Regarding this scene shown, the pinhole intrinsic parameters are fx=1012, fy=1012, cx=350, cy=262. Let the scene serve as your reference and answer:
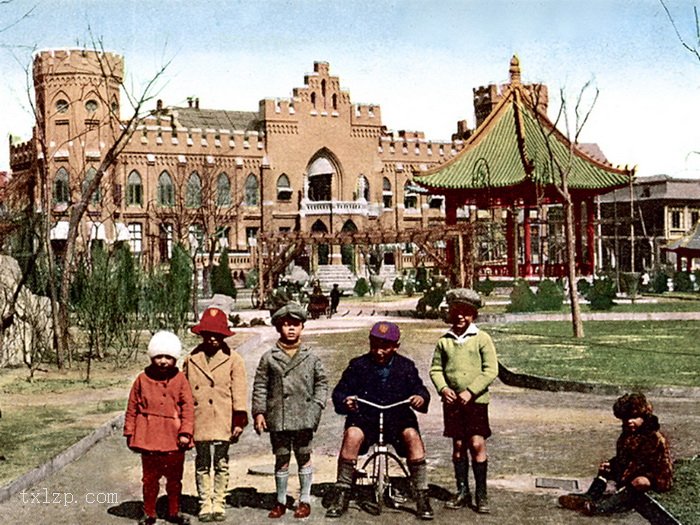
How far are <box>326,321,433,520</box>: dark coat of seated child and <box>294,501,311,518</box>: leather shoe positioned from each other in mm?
136

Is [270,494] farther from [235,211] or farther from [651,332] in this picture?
[235,211]

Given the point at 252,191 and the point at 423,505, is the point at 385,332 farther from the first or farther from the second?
the point at 252,191

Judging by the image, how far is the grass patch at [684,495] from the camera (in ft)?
21.2

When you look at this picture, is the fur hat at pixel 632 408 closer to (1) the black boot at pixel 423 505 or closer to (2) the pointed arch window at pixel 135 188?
(1) the black boot at pixel 423 505

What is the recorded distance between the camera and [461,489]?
23.5ft

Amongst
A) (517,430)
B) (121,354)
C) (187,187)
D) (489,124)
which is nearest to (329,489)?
(517,430)

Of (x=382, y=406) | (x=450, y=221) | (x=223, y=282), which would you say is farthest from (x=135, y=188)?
(x=382, y=406)

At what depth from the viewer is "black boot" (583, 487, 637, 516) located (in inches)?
270

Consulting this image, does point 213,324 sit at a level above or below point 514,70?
below

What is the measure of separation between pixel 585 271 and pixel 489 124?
711 cm

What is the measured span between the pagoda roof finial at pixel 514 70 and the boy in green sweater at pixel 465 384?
110 ft

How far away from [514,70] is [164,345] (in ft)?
115

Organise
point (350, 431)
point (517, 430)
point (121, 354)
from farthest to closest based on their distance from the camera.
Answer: point (121, 354)
point (517, 430)
point (350, 431)

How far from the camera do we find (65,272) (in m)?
16.8
